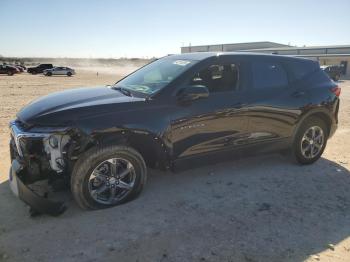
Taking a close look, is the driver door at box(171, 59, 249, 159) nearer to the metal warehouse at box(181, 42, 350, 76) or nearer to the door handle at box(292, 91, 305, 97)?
the door handle at box(292, 91, 305, 97)

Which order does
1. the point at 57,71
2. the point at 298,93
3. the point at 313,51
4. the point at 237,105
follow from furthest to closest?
the point at 313,51 → the point at 57,71 → the point at 298,93 → the point at 237,105

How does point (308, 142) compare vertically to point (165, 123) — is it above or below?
below

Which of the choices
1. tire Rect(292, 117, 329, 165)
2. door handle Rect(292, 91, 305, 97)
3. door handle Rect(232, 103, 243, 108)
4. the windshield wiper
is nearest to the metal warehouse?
tire Rect(292, 117, 329, 165)

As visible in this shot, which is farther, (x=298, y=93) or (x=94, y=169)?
(x=298, y=93)

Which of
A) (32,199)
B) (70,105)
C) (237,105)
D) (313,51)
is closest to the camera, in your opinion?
(32,199)

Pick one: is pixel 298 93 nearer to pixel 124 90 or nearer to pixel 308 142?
pixel 308 142

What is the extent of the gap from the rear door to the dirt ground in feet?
2.23

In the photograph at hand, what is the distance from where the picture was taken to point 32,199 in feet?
12.2

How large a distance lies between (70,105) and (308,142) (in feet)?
12.6

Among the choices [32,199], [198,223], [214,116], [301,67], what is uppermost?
[301,67]

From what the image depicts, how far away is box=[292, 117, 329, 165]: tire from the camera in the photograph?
5691 mm

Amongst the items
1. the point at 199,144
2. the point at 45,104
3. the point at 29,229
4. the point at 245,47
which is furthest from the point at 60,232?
the point at 245,47

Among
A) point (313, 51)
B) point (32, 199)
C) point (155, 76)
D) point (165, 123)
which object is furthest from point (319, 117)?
point (313, 51)

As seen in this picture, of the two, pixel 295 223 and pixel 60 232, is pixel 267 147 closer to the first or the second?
pixel 295 223
